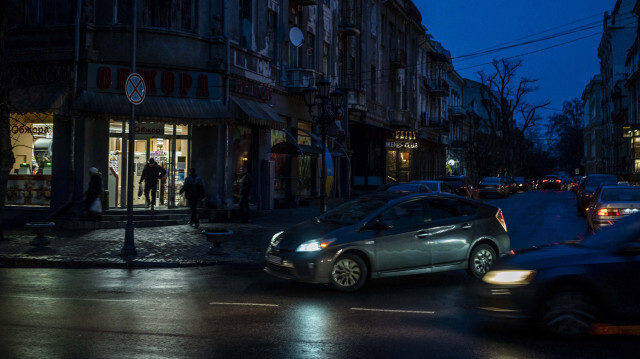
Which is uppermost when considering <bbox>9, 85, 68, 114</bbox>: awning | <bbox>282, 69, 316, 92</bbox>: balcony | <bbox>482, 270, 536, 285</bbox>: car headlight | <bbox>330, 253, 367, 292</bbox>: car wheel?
<bbox>282, 69, 316, 92</bbox>: balcony

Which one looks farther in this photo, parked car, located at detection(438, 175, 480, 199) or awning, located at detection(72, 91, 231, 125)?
parked car, located at detection(438, 175, 480, 199)

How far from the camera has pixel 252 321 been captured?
7.26 meters

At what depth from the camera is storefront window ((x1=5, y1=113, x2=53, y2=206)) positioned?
2023 centimetres

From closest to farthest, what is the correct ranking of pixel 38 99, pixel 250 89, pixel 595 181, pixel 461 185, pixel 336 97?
1. pixel 38 99
2. pixel 336 97
3. pixel 250 89
4. pixel 595 181
5. pixel 461 185

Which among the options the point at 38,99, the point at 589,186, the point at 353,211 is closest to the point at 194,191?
the point at 38,99

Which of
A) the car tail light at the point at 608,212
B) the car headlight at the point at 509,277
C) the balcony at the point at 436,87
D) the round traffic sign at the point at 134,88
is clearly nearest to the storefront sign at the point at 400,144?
the balcony at the point at 436,87

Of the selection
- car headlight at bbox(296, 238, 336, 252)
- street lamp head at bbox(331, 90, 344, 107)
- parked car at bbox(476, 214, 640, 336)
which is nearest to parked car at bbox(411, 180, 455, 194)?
street lamp head at bbox(331, 90, 344, 107)

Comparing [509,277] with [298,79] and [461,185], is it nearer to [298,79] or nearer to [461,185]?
[298,79]

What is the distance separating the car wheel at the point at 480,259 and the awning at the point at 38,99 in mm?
13811

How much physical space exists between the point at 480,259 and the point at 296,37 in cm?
1902

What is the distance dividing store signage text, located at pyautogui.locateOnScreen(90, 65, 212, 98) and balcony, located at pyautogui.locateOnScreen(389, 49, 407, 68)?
975 inches

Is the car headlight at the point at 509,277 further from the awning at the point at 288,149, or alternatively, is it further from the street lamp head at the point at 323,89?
the awning at the point at 288,149

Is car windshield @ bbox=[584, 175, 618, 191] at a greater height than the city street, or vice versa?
car windshield @ bbox=[584, 175, 618, 191]

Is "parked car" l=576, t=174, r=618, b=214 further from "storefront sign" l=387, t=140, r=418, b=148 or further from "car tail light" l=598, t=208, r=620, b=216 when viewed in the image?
"storefront sign" l=387, t=140, r=418, b=148
